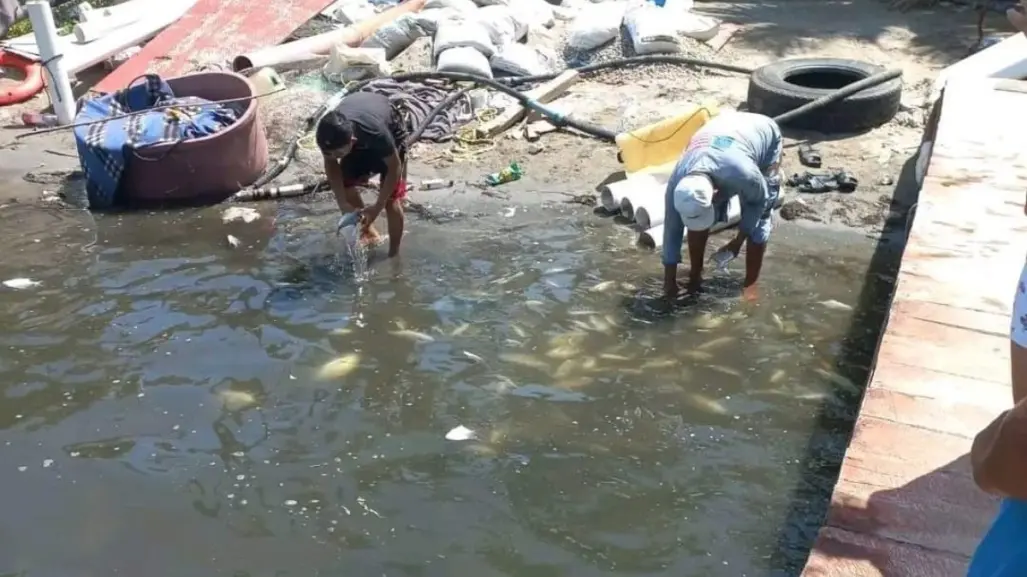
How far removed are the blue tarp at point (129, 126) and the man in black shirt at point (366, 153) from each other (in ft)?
5.78

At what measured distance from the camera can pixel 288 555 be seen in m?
4.35

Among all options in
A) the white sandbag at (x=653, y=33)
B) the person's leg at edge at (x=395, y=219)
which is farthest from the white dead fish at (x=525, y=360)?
the white sandbag at (x=653, y=33)

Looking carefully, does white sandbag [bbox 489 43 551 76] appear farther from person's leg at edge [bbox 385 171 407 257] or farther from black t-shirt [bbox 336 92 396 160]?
black t-shirt [bbox 336 92 396 160]

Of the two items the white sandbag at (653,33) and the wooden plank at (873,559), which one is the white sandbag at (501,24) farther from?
the wooden plank at (873,559)

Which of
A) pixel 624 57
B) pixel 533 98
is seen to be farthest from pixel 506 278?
pixel 624 57

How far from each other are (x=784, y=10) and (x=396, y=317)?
29.0ft

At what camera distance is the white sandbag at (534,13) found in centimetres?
1100

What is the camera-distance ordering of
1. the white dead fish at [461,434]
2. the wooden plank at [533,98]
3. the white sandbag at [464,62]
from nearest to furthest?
the white dead fish at [461,434] → the wooden plank at [533,98] → the white sandbag at [464,62]

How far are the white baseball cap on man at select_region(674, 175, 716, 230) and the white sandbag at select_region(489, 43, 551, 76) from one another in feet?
16.2

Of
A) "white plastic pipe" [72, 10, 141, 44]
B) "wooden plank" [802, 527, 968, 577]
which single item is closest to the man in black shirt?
"wooden plank" [802, 527, 968, 577]

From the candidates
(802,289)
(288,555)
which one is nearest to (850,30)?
(802,289)

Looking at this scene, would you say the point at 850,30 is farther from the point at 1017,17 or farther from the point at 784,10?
the point at 1017,17

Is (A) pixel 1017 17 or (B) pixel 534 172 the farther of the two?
(B) pixel 534 172

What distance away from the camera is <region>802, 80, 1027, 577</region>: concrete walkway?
314 cm
